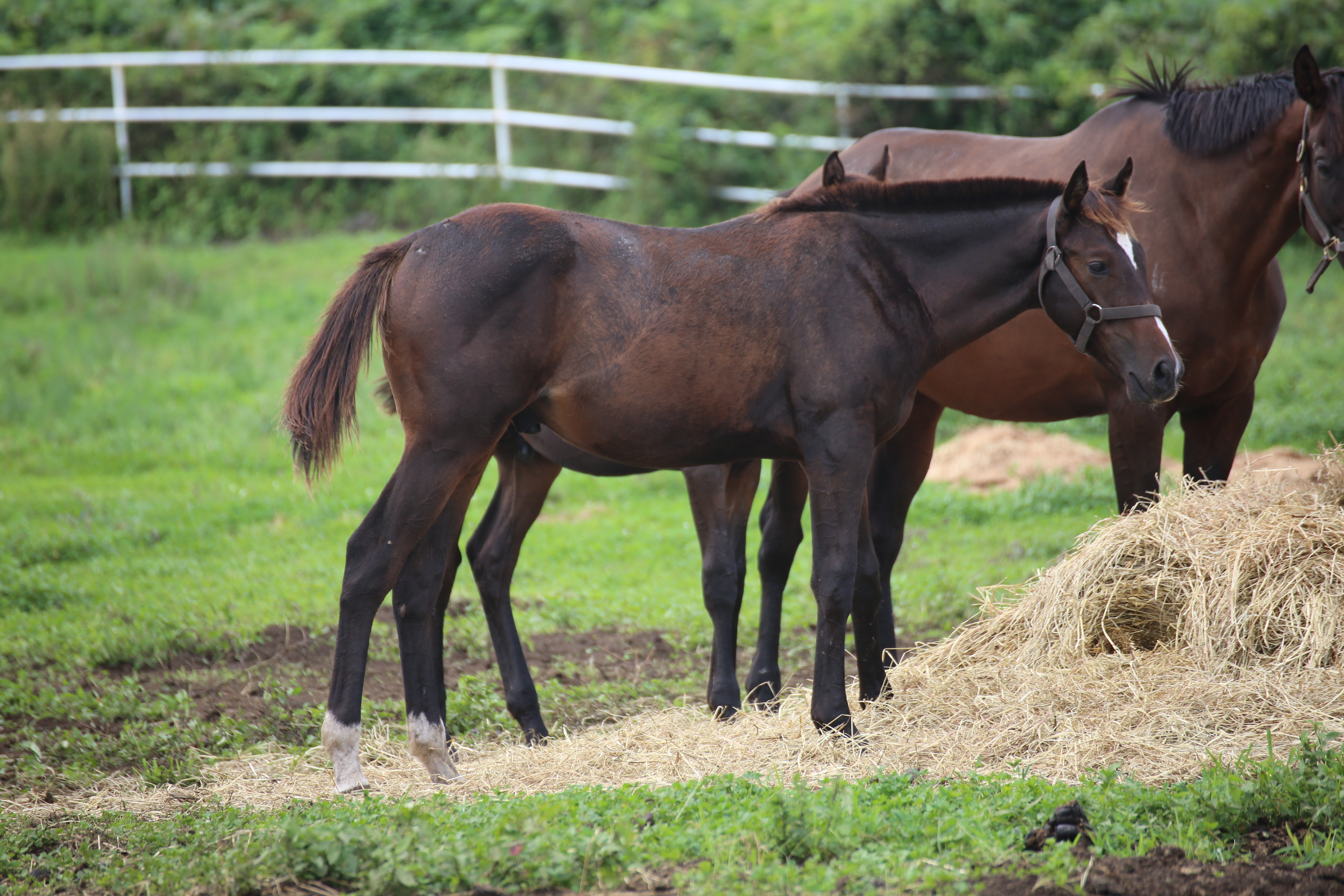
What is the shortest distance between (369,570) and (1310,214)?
165 inches

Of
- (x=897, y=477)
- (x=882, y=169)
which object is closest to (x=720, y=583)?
(x=897, y=477)

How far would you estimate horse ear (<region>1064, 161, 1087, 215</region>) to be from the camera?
4289mm

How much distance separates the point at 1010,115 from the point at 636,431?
1108cm

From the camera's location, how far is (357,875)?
10.6 feet

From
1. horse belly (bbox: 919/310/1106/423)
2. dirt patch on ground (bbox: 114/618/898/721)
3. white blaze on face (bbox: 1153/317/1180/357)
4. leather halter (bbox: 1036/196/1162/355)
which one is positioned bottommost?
dirt patch on ground (bbox: 114/618/898/721)

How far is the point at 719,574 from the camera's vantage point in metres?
5.47

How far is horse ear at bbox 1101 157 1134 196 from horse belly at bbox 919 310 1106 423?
1104 millimetres

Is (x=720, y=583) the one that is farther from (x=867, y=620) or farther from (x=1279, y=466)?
(x=1279, y=466)

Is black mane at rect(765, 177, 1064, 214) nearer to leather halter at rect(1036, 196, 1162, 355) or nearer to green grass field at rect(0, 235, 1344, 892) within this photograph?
leather halter at rect(1036, 196, 1162, 355)

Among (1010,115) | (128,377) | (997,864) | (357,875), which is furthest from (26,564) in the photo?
(1010,115)

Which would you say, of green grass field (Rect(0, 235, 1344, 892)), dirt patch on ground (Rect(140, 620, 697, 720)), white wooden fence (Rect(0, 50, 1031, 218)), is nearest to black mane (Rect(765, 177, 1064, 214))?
green grass field (Rect(0, 235, 1344, 892))

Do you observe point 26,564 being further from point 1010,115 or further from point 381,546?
point 1010,115

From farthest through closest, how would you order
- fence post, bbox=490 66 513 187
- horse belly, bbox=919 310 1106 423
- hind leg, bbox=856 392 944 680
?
fence post, bbox=490 66 513 187 < hind leg, bbox=856 392 944 680 < horse belly, bbox=919 310 1106 423

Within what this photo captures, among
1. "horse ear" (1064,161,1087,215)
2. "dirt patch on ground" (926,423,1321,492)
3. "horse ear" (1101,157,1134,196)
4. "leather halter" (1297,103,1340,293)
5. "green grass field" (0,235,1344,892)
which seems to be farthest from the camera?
"dirt patch on ground" (926,423,1321,492)
